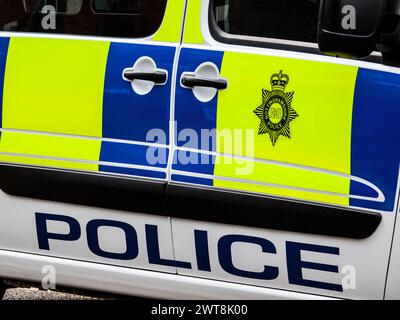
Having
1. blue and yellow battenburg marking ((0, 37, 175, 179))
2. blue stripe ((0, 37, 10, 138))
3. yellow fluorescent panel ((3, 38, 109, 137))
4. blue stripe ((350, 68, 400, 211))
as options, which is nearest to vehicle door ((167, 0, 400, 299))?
blue stripe ((350, 68, 400, 211))

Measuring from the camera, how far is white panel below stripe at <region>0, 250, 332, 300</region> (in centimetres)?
286

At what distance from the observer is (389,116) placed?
102 inches

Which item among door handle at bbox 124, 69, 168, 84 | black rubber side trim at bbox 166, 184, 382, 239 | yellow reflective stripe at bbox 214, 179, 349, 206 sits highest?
door handle at bbox 124, 69, 168, 84

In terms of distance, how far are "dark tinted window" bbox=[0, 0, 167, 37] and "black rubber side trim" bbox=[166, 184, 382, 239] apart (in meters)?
0.57

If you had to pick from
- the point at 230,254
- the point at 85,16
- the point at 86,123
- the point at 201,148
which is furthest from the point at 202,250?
the point at 85,16

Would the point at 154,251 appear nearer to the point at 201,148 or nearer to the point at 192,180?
the point at 192,180

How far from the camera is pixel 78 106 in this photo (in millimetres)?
2984

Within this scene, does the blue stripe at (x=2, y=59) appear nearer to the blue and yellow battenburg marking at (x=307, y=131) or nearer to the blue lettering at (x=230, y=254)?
the blue and yellow battenburg marking at (x=307, y=131)

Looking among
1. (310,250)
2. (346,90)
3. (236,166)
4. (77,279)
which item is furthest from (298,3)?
(77,279)

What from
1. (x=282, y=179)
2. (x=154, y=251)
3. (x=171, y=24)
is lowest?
(x=154, y=251)

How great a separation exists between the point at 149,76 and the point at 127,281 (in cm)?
71

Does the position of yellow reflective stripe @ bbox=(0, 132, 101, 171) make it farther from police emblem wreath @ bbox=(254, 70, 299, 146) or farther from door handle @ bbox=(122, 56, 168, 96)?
police emblem wreath @ bbox=(254, 70, 299, 146)

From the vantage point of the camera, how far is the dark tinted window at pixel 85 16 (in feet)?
9.77
